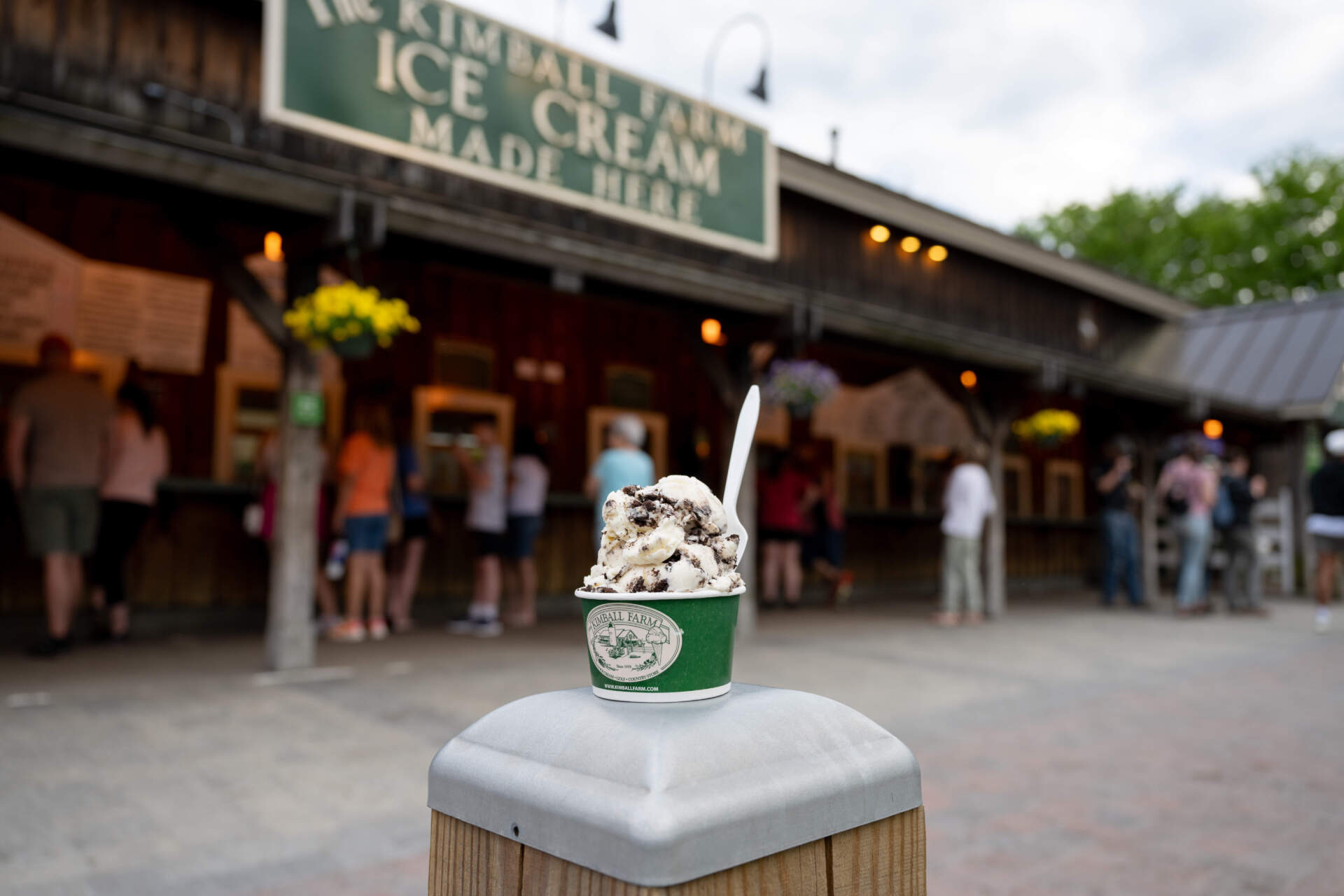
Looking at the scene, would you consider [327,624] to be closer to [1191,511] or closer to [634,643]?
[634,643]

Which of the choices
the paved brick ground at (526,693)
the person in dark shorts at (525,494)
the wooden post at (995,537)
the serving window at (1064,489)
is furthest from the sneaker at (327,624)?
the serving window at (1064,489)

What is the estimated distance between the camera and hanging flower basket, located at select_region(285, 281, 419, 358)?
5555 millimetres

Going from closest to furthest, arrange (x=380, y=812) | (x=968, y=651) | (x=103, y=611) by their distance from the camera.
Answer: (x=380, y=812) < (x=103, y=611) < (x=968, y=651)

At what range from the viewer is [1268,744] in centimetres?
486

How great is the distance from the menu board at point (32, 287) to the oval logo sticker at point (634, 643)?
740 centimetres

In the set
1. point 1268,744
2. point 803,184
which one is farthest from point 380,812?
point 803,184

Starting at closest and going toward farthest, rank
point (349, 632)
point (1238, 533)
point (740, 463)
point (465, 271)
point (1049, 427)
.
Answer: point (740, 463), point (349, 632), point (465, 271), point (1238, 533), point (1049, 427)

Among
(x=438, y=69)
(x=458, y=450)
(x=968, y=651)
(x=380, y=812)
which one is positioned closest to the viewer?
(x=380, y=812)

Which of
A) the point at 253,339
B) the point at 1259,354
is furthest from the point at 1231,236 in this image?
the point at 253,339

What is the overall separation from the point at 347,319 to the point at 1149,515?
1085cm

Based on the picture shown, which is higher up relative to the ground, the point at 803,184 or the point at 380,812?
the point at 803,184

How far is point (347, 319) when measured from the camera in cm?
556

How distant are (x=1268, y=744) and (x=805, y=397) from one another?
445 cm

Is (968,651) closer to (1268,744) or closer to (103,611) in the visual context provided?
(1268,744)
